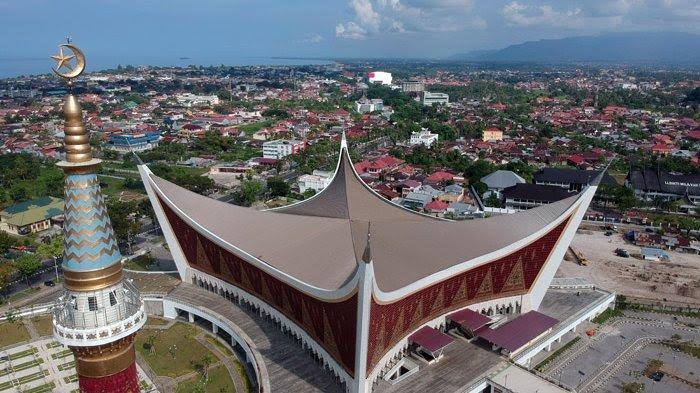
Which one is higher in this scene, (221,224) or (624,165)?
(221,224)

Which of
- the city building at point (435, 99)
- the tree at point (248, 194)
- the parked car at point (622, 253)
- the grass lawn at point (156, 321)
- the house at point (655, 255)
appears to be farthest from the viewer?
the city building at point (435, 99)

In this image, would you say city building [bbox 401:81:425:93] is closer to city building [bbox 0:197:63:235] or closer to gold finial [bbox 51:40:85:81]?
city building [bbox 0:197:63:235]

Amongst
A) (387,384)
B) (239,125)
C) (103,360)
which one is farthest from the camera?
(239,125)

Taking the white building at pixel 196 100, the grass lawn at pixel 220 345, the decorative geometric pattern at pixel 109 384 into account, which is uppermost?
the decorative geometric pattern at pixel 109 384

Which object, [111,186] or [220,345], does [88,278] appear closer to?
[220,345]

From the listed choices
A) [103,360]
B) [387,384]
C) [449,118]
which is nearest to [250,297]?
[387,384]

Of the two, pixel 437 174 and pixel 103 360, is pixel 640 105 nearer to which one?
pixel 437 174

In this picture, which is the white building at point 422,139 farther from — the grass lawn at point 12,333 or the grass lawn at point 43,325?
the grass lawn at point 12,333

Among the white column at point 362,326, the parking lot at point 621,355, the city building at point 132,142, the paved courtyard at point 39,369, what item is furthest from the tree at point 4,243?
the city building at point 132,142
